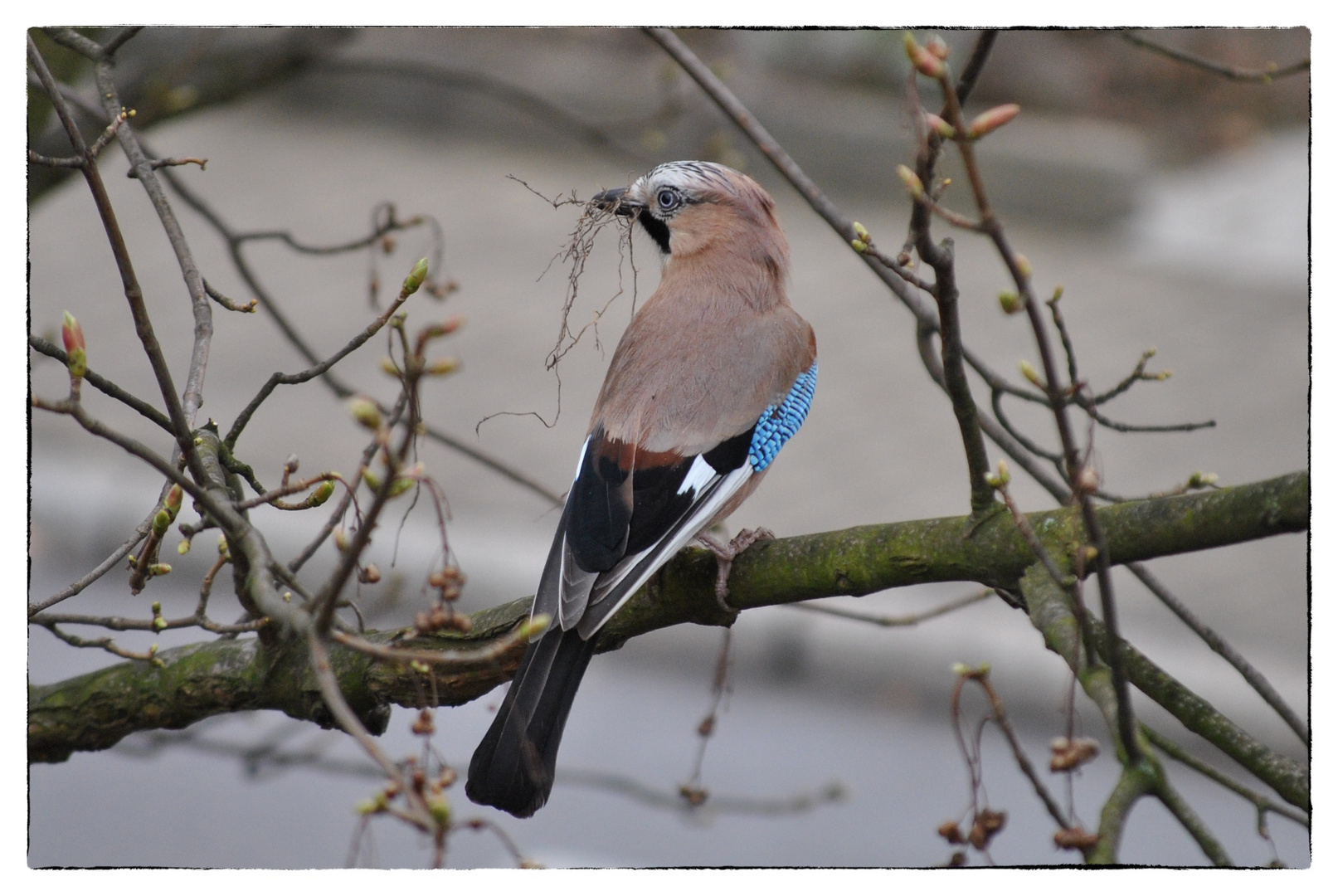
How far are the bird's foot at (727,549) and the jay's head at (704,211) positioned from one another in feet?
1.92

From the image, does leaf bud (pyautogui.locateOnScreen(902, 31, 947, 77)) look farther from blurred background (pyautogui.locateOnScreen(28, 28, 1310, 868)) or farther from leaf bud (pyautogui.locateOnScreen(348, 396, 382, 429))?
blurred background (pyautogui.locateOnScreen(28, 28, 1310, 868))

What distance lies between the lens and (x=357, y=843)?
1.82 meters

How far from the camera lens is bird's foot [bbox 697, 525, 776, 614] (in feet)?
5.97

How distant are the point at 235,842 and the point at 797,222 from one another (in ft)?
11.3

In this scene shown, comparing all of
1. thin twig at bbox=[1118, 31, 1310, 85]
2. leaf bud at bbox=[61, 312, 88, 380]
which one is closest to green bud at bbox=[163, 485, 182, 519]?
leaf bud at bbox=[61, 312, 88, 380]

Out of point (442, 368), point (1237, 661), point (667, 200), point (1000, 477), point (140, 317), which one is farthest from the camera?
point (667, 200)

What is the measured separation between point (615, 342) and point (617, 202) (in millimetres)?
817

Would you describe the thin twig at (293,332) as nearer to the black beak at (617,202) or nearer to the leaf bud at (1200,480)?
the black beak at (617,202)

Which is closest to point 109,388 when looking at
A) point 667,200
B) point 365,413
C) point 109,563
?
point 109,563

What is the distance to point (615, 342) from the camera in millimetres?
2980

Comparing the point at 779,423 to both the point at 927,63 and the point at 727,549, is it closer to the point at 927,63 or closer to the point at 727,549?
the point at 727,549

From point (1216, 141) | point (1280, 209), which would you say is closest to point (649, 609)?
point (1280, 209)

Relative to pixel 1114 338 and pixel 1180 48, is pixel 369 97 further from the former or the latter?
pixel 1114 338

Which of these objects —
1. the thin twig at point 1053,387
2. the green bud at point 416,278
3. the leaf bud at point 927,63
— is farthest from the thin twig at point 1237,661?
the green bud at point 416,278
